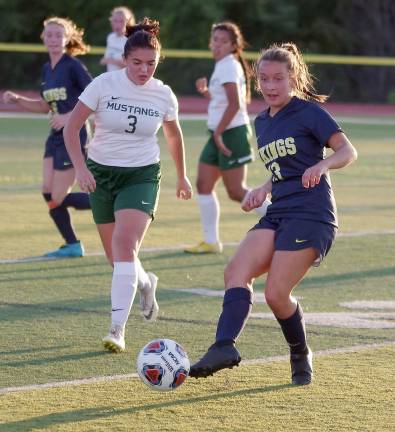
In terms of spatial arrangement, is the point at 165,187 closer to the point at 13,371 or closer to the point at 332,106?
the point at 13,371

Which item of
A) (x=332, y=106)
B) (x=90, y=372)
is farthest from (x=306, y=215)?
(x=332, y=106)

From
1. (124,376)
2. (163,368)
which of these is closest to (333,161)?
(163,368)

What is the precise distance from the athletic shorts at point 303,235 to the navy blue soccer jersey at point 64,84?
4.84m

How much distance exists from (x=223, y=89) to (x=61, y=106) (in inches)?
63.9

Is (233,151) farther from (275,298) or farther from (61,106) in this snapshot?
(275,298)

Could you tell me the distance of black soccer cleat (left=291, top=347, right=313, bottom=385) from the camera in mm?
6457

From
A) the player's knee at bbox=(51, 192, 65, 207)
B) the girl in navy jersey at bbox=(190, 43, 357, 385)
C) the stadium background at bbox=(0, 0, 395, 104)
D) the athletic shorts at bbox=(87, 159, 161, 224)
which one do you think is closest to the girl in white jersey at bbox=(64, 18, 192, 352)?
the athletic shorts at bbox=(87, 159, 161, 224)

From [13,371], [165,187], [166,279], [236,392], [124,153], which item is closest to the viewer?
[236,392]

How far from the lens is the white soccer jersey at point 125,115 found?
7.59 meters

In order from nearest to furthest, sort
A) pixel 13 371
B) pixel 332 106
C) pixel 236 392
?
pixel 236 392
pixel 13 371
pixel 332 106

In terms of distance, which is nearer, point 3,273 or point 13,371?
point 13,371

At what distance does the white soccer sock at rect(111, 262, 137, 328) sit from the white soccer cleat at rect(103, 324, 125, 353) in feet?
0.18

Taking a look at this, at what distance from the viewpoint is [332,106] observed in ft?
128

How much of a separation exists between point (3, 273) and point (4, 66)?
3174 centimetres
